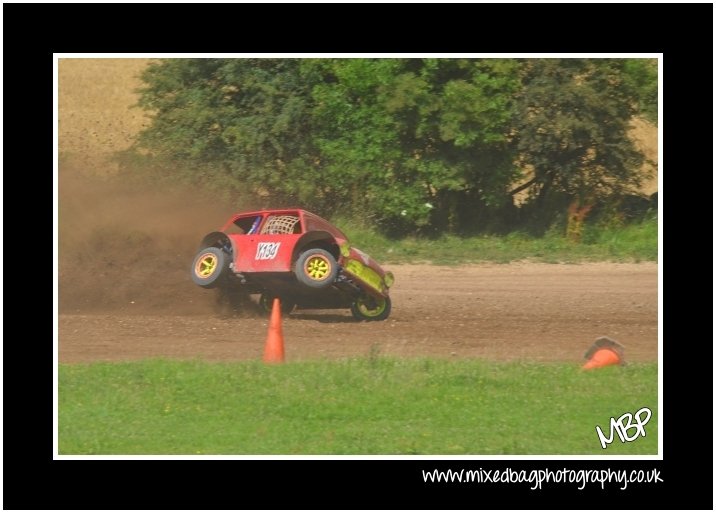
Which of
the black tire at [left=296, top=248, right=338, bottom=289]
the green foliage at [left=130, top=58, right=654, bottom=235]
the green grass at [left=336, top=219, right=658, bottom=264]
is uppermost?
the green foliage at [left=130, top=58, right=654, bottom=235]

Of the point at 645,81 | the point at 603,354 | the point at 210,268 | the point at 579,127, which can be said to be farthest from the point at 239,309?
the point at 645,81

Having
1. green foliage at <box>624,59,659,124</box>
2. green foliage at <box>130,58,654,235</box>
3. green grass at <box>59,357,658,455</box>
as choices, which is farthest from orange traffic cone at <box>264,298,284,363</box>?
green foliage at <box>624,59,659,124</box>

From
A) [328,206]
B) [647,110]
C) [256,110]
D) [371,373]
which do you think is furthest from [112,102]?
[371,373]

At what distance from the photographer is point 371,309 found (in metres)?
15.5

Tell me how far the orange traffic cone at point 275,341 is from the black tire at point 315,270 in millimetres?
1802

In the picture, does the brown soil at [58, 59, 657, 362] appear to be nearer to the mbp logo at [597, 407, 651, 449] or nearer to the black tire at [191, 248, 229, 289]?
the black tire at [191, 248, 229, 289]

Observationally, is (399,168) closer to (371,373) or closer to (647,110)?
(647,110)

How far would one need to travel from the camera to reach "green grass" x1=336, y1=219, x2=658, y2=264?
19.6 m

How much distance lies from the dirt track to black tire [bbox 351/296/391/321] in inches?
6.7

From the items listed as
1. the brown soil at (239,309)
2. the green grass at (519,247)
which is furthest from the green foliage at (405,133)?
the brown soil at (239,309)

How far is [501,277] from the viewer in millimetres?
18125

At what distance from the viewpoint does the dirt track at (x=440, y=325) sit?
13508 millimetres

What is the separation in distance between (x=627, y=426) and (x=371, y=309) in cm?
599

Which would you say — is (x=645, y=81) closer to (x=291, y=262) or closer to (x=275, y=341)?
(x=291, y=262)
